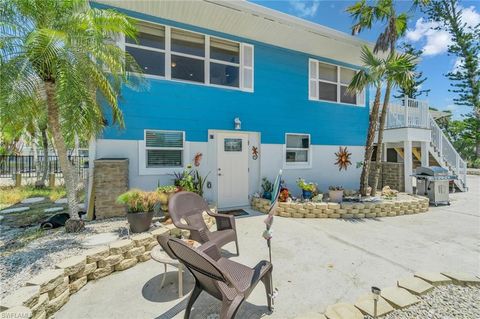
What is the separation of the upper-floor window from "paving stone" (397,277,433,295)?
21.2 feet

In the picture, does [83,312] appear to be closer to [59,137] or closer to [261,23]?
[59,137]

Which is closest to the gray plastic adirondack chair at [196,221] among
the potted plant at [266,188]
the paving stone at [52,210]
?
the potted plant at [266,188]

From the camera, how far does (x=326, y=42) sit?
7980 mm

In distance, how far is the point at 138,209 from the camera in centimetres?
442

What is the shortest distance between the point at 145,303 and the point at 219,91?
5.99 m

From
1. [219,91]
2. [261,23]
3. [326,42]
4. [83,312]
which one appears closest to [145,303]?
[83,312]

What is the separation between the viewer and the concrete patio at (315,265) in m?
2.75

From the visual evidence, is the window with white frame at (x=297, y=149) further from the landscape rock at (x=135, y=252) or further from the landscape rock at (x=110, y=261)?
the landscape rock at (x=110, y=261)

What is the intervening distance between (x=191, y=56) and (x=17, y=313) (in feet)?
22.2

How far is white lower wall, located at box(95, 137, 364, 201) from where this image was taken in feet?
20.0

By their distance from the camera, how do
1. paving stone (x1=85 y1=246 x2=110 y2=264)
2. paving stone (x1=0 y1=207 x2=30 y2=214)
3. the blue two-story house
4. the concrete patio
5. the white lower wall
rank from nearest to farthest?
the concrete patio < paving stone (x1=85 y1=246 x2=110 y2=264) < the white lower wall < the blue two-story house < paving stone (x1=0 y1=207 x2=30 y2=214)

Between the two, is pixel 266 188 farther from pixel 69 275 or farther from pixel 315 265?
pixel 69 275

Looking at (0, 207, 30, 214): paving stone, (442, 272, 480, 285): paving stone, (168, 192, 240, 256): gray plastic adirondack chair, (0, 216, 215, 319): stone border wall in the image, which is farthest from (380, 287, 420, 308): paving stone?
(0, 207, 30, 214): paving stone

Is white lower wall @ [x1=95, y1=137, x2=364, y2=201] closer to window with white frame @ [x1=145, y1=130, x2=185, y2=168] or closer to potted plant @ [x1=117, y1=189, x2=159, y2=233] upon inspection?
window with white frame @ [x1=145, y1=130, x2=185, y2=168]
